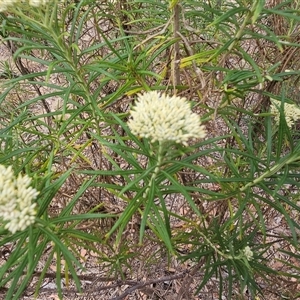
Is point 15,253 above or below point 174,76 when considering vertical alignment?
below

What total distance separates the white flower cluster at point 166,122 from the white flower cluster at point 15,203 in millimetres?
327

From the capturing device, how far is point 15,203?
1.05 m

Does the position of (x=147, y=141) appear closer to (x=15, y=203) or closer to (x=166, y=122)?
(x=166, y=122)

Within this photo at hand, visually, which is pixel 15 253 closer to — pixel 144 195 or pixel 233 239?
pixel 144 195

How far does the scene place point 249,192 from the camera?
5.42ft

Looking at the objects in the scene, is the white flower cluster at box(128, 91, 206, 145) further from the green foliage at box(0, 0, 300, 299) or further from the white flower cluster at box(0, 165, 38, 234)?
the white flower cluster at box(0, 165, 38, 234)

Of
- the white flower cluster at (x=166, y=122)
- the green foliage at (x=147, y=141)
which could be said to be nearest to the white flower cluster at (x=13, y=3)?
the green foliage at (x=147, y=141)

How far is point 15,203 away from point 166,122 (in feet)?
1.45

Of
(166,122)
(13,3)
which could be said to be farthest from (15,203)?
(13,3)

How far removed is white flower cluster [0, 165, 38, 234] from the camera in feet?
3.36

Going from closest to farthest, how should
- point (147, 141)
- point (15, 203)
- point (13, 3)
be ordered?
point (15, 203), point (13, 3), point (147, 141)

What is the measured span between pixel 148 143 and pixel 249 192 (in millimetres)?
533

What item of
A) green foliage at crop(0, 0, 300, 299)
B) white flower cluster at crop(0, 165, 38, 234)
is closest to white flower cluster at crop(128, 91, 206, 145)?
green foliage at crop(0, 0, 300, 299)

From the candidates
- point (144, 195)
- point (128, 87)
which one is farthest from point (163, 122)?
point (128, 87)
